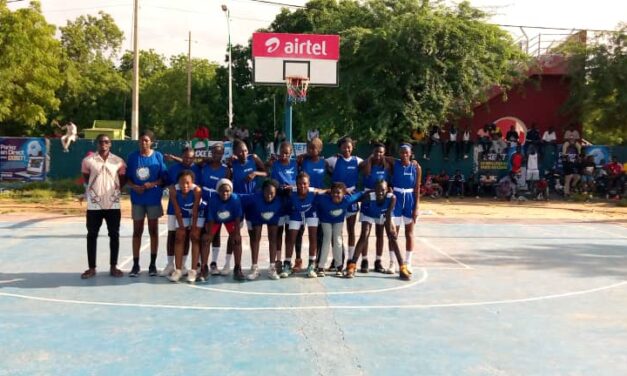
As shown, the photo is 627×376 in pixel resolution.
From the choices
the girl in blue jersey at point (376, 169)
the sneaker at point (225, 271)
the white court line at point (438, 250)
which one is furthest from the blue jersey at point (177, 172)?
the white court line at point (438, 250)

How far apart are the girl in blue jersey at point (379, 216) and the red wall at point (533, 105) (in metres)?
19.8

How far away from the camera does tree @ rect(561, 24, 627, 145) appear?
24750mm


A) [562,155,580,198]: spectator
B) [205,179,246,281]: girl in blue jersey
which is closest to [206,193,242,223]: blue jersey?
[205,179,246,281]: girl in blue jersey

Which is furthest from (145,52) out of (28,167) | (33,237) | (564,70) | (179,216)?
(179,216)

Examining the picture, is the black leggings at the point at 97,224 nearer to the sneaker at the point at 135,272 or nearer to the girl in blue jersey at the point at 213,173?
the sneaker at the point at 135,272

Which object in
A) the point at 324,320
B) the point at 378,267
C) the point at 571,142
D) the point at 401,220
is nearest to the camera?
the point at 324,320

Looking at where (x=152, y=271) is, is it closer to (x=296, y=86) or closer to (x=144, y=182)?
(x=144, y=182)

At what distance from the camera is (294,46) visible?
14414mm

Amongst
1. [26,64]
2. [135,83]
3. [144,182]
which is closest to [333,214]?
[144,182]

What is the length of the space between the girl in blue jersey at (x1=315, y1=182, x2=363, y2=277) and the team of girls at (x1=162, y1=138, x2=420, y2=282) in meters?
0.01

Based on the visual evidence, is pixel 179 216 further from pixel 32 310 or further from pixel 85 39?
pixel 85 39

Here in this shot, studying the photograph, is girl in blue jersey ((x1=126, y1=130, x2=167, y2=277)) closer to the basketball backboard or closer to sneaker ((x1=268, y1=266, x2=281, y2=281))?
sneaker ((x1=268, y1=266, x2=281, y2=281))

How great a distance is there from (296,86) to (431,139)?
1006cm

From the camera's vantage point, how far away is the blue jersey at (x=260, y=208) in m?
8.20
